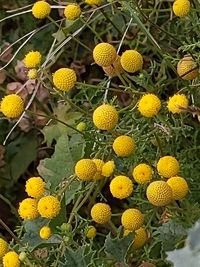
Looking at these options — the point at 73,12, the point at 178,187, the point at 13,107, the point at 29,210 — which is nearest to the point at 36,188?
the point at 29,210

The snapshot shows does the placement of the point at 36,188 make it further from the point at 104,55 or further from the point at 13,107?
the point at 104,55

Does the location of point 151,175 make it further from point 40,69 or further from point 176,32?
point 176,32

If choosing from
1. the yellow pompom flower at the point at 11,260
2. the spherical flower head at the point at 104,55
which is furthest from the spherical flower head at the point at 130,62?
the yellow pompom flower at the point at 11,260

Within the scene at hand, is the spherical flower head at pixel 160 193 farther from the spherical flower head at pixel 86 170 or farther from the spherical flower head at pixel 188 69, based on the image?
the spherical flower head at pixel 188 69

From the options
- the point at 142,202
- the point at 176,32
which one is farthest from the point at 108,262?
the point at 176,32

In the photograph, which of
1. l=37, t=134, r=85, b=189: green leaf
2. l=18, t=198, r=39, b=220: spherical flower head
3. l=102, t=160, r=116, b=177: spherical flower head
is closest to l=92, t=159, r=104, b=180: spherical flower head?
l=102, t=160, r=116, b=177: spherical flower head

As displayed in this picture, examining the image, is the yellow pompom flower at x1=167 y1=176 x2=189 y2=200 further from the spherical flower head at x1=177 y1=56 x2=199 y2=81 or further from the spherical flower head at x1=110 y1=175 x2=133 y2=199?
the spherical flower head at x1=177 y1=56 x2=199 y2=81
